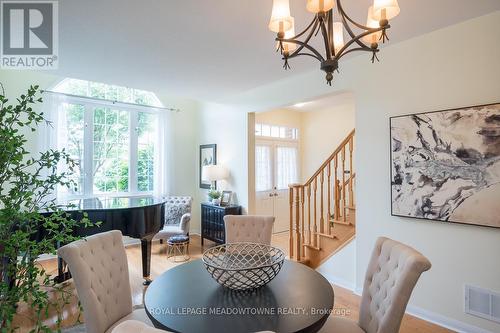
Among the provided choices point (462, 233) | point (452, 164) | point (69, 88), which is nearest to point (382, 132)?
point (452, 164)

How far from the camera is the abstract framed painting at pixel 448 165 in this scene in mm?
2170

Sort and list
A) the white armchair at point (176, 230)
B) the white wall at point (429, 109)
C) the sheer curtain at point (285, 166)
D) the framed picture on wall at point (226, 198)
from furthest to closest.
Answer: the sheer curtain at point (285, 166) → the framed picture on wall at point (226, 198) → the white armchair at point (176, 230) → the white wall at point (429, 109)

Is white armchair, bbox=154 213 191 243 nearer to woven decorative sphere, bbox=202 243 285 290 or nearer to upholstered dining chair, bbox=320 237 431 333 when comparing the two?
woven decorative sphere, bbox=202 243 285 290

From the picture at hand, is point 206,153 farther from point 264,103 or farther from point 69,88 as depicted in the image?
point 69,88

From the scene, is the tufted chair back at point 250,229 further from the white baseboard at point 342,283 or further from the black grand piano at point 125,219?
the white baseboard at point 342,283

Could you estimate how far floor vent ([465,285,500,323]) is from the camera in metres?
2.17

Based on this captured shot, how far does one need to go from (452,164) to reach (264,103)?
8.48 ft

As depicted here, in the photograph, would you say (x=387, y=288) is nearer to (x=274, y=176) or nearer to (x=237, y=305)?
(x=237, y=305)

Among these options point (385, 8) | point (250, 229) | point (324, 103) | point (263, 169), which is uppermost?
point (324, 103)

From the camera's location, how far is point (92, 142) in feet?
15.6

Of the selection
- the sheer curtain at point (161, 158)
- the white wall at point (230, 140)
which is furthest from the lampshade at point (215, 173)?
the sheer curtain at point (161, 158)

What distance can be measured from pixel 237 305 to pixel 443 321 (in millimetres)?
2223

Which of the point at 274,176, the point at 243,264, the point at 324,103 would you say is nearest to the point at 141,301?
the point at 243,264

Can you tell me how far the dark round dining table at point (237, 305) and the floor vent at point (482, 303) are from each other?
158cm
